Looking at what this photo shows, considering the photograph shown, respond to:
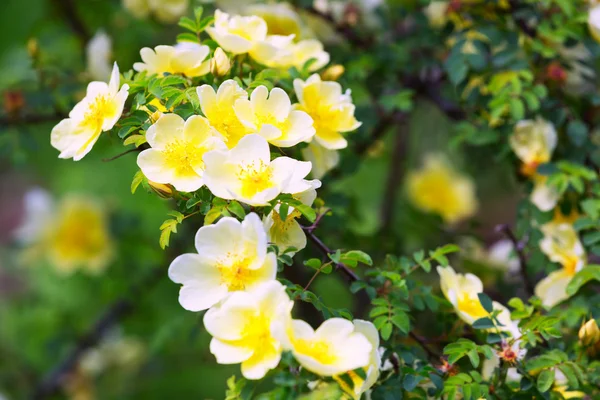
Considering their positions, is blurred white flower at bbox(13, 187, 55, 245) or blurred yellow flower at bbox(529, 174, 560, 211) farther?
blurred white flower at bbox(13, 187, 55, 245)

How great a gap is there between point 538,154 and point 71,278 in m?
1.27

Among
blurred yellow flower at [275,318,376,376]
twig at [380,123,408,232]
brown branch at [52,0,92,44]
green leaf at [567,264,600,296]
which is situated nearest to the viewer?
blurred yellow flower at [275,318,376,376]

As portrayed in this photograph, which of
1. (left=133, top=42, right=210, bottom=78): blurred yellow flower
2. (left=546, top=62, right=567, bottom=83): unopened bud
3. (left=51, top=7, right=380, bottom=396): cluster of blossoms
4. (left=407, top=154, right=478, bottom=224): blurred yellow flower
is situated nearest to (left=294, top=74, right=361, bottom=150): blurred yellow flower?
(left=51, top=7, right=380, bottom=396): cluster of blossoms

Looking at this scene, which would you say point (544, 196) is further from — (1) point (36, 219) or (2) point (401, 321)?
(1) point (36, 219)

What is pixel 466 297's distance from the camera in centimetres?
69

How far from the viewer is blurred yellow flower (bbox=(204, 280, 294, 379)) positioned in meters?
0.52

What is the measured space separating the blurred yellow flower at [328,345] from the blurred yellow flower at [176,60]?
11.6 inches

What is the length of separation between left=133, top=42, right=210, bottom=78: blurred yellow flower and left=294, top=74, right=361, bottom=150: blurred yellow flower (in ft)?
0.34

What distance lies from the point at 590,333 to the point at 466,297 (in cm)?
13

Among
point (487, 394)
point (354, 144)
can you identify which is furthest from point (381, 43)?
point (487, 394)

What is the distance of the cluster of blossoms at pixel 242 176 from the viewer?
52 centimetres

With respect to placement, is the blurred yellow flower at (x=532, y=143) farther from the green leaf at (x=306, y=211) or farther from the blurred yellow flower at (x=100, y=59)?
the blurred yellow flower at (x=100, y=59)

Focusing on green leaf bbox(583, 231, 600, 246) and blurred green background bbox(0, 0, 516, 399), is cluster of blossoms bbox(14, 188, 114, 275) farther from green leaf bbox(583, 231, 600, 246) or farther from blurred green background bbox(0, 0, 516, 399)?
green leaf bbox(583, 231, 600, 246)

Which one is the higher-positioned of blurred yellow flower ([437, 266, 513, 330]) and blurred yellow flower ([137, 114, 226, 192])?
blurred yellow flower ([137, 114, 226, 192])
